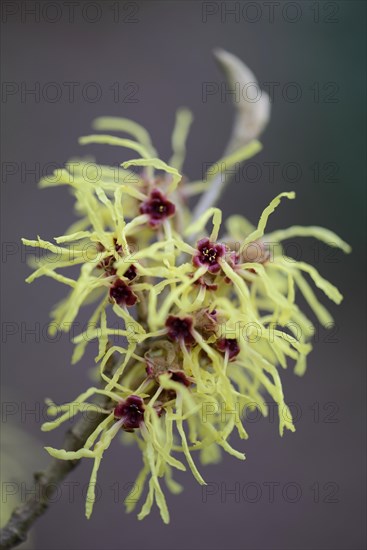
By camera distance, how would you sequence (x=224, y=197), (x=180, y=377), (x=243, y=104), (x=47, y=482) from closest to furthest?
(x=180, y=377), (x=47, y=482), (x=243, y=104), (x=224, y=197)

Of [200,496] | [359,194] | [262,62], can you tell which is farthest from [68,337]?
[262,62]

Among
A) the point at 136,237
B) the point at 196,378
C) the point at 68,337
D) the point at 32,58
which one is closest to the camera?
the point at 196,378

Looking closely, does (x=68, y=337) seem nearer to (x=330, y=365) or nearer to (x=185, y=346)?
(x=330, y=365)

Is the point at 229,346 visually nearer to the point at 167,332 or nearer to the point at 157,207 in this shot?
the point at 167,332

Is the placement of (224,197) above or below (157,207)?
above

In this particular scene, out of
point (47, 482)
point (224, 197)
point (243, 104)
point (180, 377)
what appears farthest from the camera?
point (224, 197)

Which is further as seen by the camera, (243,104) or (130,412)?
(243,104)

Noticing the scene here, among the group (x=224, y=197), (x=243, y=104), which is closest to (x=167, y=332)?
(x=243, y=104)

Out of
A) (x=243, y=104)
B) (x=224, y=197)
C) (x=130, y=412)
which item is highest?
(x=224, y=197)

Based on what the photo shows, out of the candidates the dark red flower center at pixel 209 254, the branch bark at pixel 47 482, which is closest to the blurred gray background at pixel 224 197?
the branch bark at pixel 47 482
